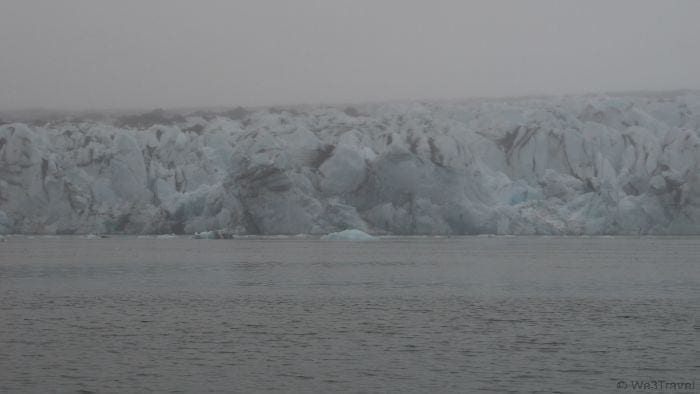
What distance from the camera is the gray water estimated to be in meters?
12.6

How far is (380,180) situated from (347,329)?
39741mm

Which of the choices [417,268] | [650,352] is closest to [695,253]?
[417,268]

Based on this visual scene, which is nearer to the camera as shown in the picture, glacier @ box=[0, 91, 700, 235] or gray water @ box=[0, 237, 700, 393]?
gray water @ box=[0, 237, 700, 393]

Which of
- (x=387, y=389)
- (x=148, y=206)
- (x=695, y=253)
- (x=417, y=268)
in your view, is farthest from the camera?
(x=148, y=206)

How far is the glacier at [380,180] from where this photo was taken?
→ 184 feet

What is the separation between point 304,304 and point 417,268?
1390 cm

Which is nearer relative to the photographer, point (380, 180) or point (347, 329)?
point (347, 329)

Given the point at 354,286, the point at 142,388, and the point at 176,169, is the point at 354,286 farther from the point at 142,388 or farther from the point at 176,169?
the point at 176,169

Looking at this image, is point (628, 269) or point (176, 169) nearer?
point (628, 269)

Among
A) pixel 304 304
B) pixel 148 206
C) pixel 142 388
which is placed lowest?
pixel 148 206

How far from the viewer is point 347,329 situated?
17.3 metres

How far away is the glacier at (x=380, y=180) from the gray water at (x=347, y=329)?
72.8 feet

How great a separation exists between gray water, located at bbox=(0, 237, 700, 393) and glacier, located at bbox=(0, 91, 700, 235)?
22.2 metres

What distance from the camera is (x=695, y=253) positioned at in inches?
1770
